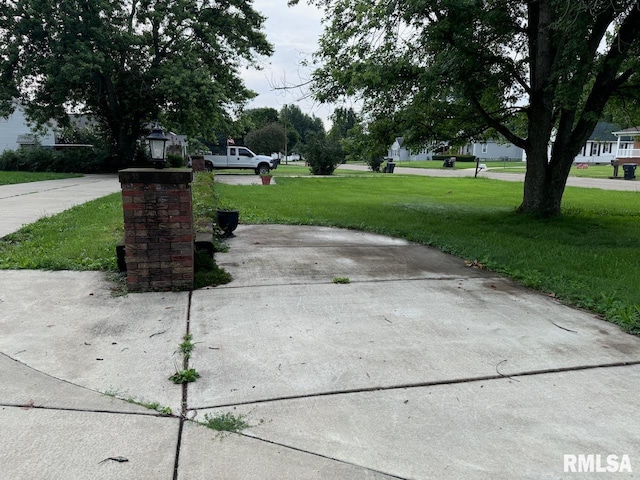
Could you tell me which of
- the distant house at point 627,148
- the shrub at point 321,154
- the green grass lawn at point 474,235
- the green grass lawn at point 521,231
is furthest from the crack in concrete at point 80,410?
the distant house at point 627,148

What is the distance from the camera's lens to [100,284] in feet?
16.6

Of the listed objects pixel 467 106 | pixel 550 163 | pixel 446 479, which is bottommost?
pixel 446 479

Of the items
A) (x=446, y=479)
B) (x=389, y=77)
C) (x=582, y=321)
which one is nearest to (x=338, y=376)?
(x=446, y=479)

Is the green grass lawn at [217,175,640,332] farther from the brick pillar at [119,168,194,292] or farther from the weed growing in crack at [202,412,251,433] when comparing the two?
the brick pillar at [119,168,194,292]

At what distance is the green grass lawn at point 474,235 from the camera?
18.3 feet

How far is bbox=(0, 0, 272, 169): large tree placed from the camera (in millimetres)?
21406

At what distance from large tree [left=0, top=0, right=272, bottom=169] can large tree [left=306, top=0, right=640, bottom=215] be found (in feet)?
45.6

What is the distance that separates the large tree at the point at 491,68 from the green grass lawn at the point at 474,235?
1.89m

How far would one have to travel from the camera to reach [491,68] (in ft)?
32.9

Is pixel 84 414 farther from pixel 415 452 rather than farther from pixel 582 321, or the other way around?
pixel 582 321

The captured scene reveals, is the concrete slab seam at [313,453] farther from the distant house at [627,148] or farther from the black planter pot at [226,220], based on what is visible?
the distant house at [627,148]

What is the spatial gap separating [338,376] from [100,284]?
3.15 meters

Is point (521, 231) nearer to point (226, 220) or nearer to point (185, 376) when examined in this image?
point (226, 220)

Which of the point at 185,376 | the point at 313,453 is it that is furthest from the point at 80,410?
the point at 313,453
